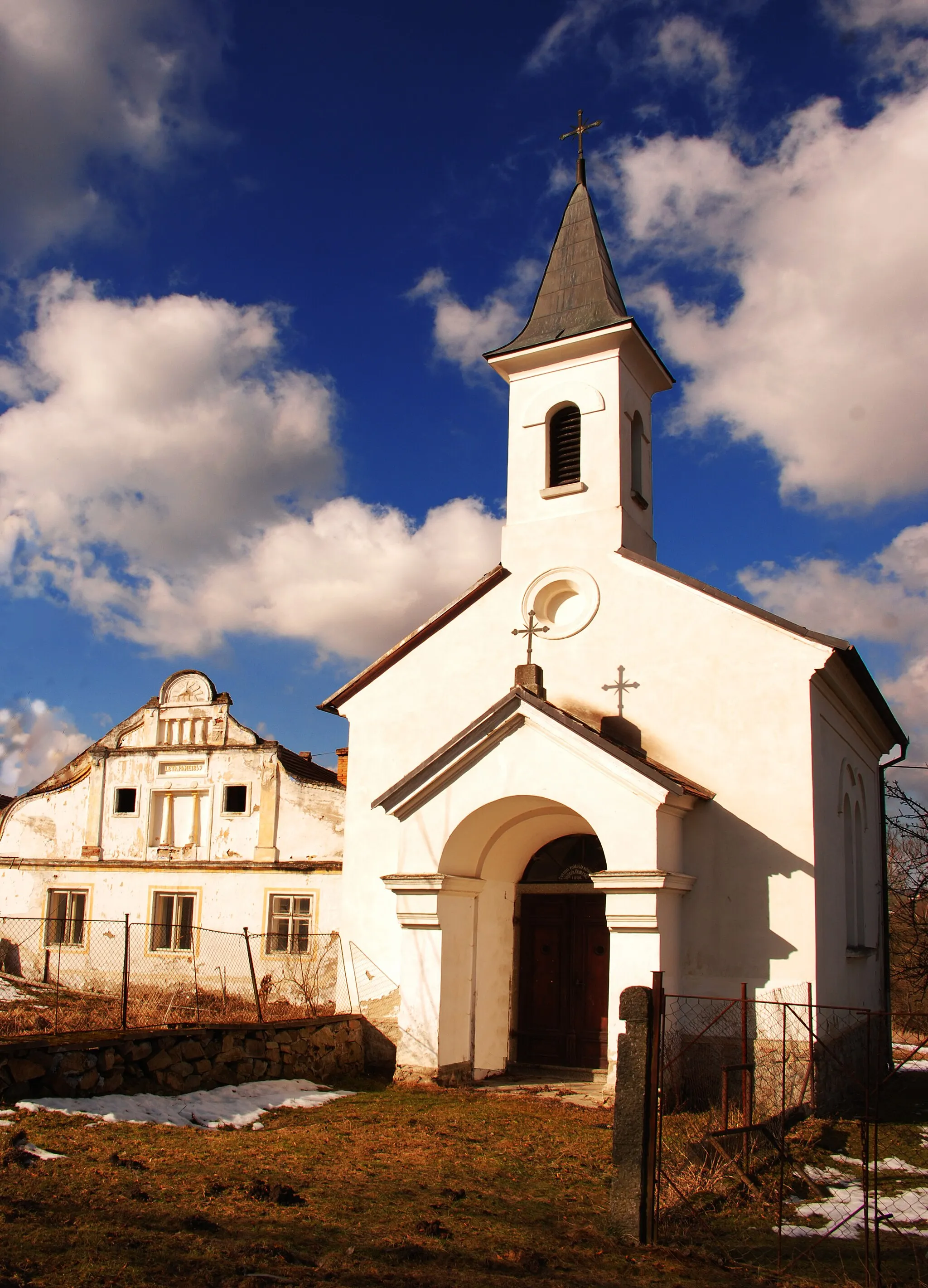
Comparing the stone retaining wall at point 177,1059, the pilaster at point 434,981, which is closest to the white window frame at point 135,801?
the stone retaining wall at point 177,1059

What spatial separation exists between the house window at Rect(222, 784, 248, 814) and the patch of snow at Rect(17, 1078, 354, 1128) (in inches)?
395

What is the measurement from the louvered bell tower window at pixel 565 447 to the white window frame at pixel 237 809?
9905 mm

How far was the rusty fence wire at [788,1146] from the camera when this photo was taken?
249 inches

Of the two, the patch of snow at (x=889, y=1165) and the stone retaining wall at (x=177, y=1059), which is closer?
the patch of snow at (x=889, y=1165)

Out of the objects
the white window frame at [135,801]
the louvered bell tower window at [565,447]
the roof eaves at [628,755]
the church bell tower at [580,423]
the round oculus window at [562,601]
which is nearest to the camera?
the roof eaves at [628,755]

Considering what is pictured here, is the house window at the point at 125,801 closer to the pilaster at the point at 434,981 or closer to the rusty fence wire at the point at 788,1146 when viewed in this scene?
the pilaster at the point at 434,981

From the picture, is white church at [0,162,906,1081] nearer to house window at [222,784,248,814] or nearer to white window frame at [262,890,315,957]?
white window frame at [262,890,315,957]

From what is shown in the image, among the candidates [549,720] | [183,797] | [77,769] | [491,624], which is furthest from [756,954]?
[77,769]

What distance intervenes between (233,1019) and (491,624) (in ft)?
22.9

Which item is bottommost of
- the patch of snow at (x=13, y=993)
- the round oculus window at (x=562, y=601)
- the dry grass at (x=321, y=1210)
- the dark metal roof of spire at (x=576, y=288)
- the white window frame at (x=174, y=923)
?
the patch of snow at (x=13, y=993)

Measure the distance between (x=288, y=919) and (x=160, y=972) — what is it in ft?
9.98

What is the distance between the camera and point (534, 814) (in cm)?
1336

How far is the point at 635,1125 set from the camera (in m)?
6.42

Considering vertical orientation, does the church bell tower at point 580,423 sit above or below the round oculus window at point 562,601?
above
